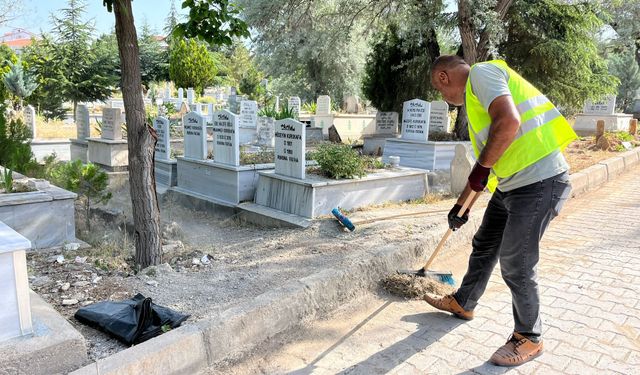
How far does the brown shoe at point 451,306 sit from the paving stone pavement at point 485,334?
0.16 feet

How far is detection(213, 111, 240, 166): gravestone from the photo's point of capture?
7234 millimetres

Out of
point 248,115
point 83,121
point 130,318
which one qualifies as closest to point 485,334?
point 130,318

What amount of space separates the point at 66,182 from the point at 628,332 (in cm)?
593

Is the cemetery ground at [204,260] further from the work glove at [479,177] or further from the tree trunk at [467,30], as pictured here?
the tree trunk at [467,30]

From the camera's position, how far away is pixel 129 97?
3.83 m

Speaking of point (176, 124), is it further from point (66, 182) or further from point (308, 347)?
point (308, 347)

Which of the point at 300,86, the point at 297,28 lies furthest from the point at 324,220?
the point at 300,86

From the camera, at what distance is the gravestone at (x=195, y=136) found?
7910 mm

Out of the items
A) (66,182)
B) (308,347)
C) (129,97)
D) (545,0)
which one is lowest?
(308,347)

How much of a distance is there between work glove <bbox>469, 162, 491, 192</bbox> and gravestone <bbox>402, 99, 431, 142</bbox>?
22.3 ft

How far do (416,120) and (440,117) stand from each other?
6.21ft

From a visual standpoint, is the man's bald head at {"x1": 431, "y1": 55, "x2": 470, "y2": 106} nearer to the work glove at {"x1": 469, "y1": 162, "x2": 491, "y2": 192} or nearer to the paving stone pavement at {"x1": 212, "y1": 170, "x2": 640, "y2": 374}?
the work glove at {"x1": 469, "y1": 162, "x2": 491, "y2": 192}

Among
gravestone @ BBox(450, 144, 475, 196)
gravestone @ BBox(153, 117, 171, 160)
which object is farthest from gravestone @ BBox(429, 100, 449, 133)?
gravestone @ BBox(153, 117, 171, 160)

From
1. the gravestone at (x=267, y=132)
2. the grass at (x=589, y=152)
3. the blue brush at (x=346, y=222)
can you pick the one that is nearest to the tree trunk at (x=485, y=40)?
the grass at (x=589, y=152)
